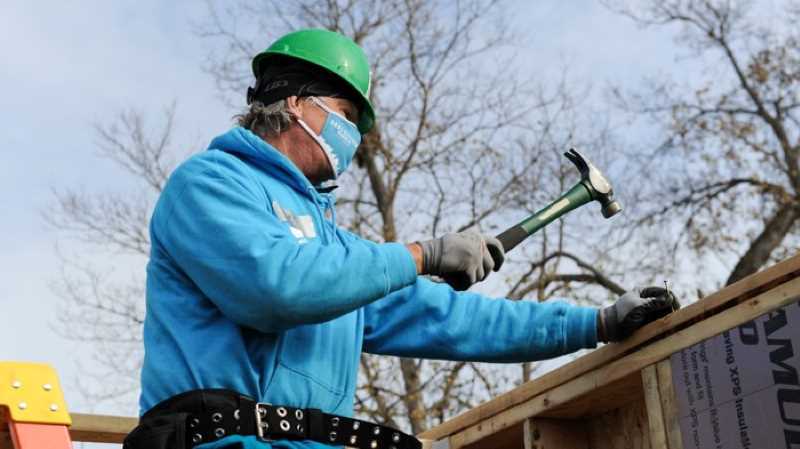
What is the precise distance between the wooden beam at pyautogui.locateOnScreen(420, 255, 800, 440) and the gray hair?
1.27 meters

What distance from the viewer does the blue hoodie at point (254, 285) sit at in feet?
9.86

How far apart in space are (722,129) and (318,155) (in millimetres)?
15332

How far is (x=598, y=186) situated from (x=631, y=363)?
0.72 m

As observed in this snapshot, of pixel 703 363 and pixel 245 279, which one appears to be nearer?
pixel 245 279

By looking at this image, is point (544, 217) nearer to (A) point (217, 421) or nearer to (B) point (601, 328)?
(B) point (601, 328)

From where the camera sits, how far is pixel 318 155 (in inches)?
148

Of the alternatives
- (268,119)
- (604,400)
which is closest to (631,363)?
(604,400)

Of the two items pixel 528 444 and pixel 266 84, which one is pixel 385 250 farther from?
pixel 528 444

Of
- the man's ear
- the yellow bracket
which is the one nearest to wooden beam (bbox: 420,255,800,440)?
the man's ear

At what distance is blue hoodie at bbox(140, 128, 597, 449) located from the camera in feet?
9.86

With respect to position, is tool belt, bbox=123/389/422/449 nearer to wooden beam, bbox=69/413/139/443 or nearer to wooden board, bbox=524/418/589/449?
wooden beam, bbox=69/413/139/443

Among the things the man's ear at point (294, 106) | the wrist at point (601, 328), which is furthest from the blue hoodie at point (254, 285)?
the wrist at point (601, 328)

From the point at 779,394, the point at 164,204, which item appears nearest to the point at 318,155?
the point at 164,204

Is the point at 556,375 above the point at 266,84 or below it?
below
